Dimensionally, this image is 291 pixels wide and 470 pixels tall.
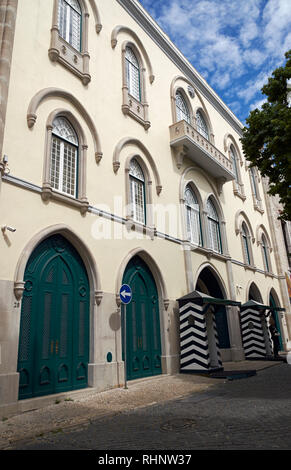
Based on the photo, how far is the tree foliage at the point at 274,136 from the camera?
10727 millimetres

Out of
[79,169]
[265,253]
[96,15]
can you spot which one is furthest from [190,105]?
[265,253]

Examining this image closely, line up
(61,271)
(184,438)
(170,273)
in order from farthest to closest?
(170,273) < (61,271) < (184,438)

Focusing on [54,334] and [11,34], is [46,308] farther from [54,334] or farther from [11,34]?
[11,34]

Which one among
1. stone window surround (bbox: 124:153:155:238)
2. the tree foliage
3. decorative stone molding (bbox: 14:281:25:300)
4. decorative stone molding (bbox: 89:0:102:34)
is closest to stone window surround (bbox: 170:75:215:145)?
stone window surround (bbox: 124:153:155:238)

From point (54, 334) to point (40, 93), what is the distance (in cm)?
661

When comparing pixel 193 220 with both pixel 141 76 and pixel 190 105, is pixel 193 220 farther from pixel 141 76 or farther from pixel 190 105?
pixel 141 76

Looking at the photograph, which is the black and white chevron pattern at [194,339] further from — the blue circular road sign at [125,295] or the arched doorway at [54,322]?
the arched doorway at [54,322]

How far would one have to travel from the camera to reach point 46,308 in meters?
8.74

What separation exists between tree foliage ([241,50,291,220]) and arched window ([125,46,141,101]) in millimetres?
5378

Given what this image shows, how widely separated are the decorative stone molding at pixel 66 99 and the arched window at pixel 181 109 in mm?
7411

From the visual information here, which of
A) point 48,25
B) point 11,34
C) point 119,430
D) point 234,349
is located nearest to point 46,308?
point 119,430

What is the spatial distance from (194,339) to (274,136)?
7533 millimetres

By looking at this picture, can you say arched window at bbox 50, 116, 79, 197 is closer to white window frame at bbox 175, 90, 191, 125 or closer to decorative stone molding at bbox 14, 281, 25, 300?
decorative stone molding at bbox 14, 281, 25, 300

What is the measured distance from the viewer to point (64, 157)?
34.4ft
